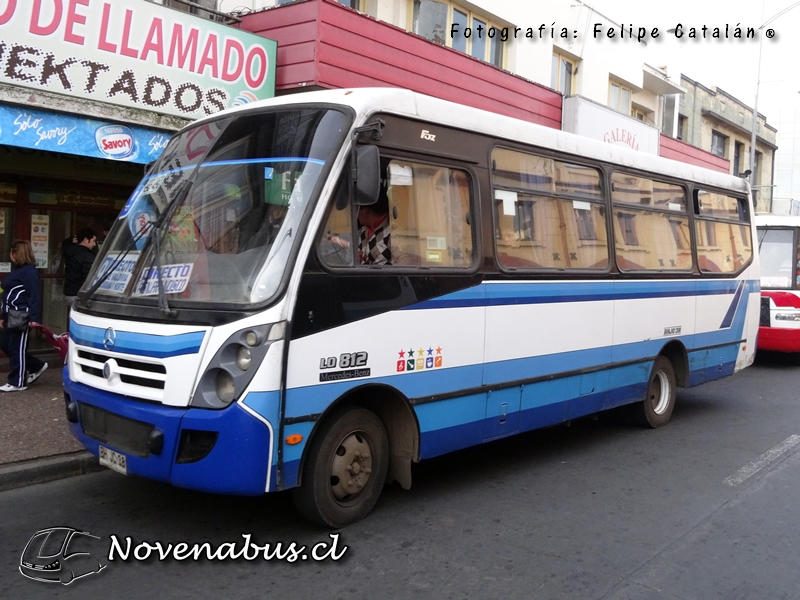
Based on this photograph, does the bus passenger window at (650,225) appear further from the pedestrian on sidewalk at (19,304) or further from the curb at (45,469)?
the pedestrian on sidewalk at (19,304)

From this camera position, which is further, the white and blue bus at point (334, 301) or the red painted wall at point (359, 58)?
the red painted wall at point (359, 58)

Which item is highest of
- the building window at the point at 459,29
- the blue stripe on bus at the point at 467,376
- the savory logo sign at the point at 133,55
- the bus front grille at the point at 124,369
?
the building window at the point at 459,29

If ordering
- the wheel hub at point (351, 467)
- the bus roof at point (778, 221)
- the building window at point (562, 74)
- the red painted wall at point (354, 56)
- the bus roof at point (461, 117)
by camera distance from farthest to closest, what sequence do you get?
the building window at point (562, 74)
the bus roof at point (778, 221)
the red painted wall at point (354, 56)
the bus roof at point (461, 117)
the wheel hub at point (351, 467)

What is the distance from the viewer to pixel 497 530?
5.29 m

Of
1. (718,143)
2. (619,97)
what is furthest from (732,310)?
(718,143)

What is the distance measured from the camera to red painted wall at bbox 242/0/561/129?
9.82 m

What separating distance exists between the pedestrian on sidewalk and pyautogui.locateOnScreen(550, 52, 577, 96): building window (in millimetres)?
12324

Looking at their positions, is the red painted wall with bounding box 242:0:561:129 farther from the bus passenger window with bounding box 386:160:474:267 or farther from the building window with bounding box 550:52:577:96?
the building window with bounding box 550:52:577:96

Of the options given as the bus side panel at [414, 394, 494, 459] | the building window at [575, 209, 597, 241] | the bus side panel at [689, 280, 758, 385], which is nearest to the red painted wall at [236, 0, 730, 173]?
the building window at [575, 209, 597, 241]

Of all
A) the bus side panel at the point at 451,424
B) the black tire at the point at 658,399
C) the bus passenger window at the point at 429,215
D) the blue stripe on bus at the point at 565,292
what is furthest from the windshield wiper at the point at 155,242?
the black tire at the point at 658,399

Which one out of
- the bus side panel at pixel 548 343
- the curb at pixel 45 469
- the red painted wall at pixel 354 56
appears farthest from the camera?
the red painted wall at pixel 354 56

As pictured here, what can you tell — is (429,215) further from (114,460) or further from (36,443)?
(36,443)

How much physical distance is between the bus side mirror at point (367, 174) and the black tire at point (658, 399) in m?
4.79

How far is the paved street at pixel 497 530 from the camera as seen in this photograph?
4.37 metres
